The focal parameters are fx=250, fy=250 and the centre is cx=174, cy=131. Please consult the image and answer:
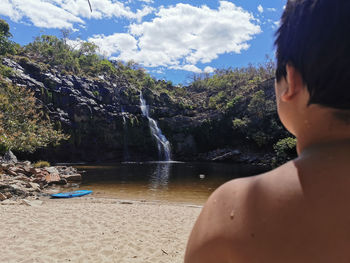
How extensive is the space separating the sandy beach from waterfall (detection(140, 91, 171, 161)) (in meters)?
28.8

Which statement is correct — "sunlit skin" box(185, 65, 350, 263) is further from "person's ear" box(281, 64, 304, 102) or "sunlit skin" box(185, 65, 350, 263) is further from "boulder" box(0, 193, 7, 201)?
"boulder" box(0, 193, 7, 201)

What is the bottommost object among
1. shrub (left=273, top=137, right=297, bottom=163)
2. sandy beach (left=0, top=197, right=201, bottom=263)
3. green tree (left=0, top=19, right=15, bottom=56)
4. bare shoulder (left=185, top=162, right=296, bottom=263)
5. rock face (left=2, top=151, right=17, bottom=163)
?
sandy beach (left=0, top=197, right=201, bottom=263)

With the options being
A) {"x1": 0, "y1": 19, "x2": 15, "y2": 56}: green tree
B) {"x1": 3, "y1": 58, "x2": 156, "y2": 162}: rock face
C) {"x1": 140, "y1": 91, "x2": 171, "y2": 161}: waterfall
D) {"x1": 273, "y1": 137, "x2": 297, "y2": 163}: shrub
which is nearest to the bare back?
{"x1": 273, "y1": 137, "x2": 297, "y2": 163}: shrub

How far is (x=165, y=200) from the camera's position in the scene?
1234 centimetres

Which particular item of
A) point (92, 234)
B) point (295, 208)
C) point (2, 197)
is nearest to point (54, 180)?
point (2, 197)

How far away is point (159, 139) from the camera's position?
39.1 m

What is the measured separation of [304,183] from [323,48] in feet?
1.00

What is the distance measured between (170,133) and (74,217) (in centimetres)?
3340

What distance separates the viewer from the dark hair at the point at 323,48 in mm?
547

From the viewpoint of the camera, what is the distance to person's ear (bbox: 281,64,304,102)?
2.02ft

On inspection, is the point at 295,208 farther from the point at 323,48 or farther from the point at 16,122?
the point at 16,122

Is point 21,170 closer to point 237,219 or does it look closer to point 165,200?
point 165,200

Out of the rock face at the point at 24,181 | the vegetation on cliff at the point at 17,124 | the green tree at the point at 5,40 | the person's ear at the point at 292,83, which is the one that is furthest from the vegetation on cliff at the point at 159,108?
the person's ear at the point at 292,83

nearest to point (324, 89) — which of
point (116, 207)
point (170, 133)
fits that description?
point (116, 207)
